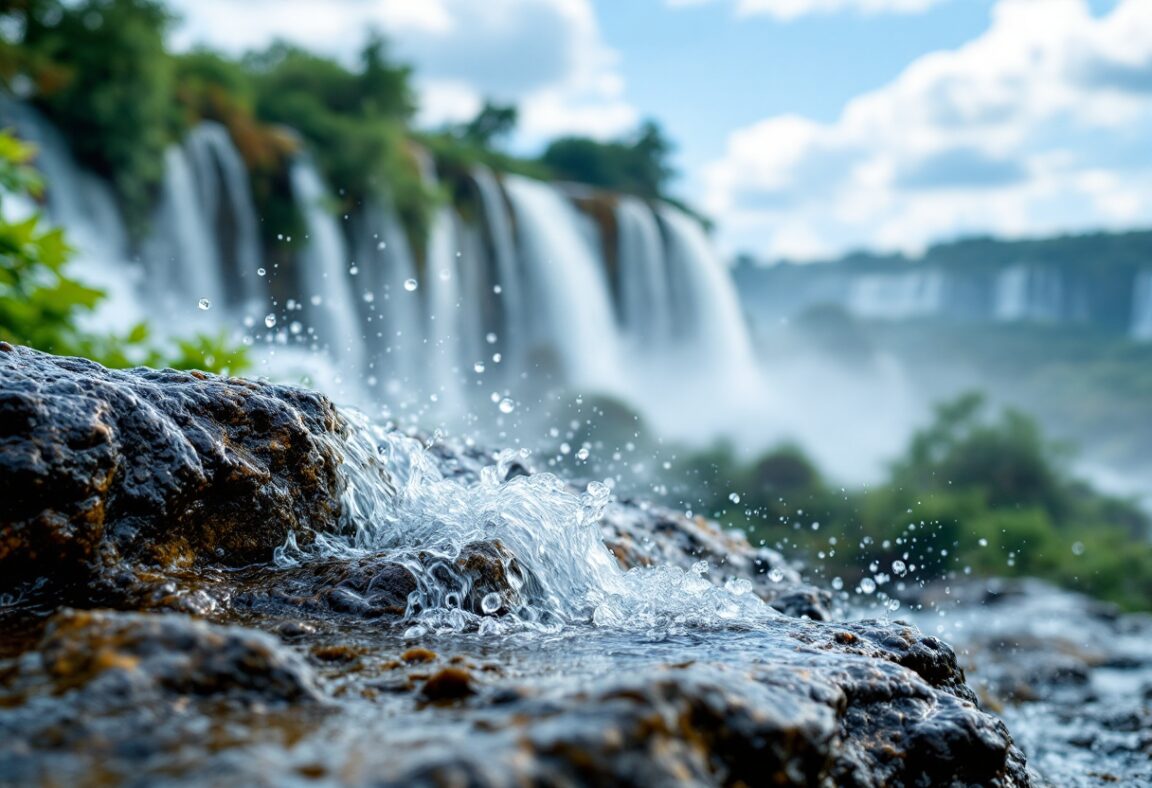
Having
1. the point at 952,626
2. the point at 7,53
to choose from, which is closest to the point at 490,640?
the point at 952,626

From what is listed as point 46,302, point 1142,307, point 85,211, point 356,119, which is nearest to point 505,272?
point 356,119

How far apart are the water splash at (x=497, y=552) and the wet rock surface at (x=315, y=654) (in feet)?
0.06

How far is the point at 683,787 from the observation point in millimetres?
1333

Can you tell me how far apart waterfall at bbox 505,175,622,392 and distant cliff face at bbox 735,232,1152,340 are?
34.1 meters

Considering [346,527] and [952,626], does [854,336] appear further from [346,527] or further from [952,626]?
[346,527]

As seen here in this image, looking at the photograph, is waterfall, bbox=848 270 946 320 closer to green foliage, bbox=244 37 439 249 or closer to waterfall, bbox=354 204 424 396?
green foliage, bbox=244 37 439 249

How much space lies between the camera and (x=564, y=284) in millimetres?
21422

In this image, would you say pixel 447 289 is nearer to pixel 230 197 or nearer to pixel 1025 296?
pixel 230 197

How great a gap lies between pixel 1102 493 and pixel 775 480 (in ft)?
45.5

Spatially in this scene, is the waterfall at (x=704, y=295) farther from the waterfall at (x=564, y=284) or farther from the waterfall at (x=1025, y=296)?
the waterfall at (x=1025, y=296)

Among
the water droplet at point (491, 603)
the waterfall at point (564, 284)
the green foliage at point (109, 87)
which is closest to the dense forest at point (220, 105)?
the green foliage at point (109, 87)

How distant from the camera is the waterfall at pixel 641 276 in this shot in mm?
23969

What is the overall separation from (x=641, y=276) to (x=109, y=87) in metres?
14.1

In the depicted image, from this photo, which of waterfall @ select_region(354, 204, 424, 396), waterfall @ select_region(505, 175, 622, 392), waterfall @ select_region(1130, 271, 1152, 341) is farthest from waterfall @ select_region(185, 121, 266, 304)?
waterfall @ select_region(1130, 271, 1152, 341)
